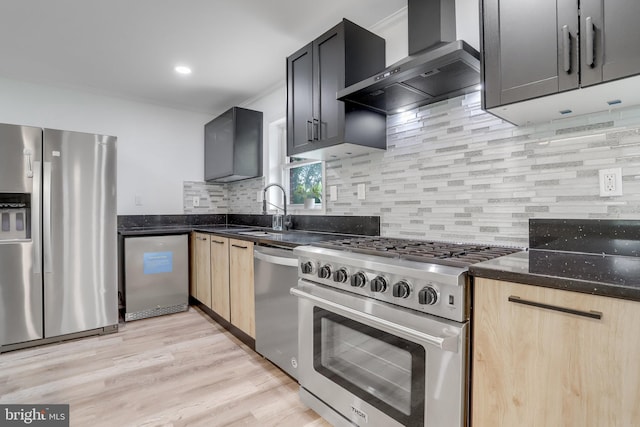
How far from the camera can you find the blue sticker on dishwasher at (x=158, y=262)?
10.4ft

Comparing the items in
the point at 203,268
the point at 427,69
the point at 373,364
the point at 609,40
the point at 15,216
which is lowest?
the point at 373,364

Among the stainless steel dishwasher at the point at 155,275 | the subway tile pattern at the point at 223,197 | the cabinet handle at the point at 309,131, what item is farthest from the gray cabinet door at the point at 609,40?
the stainless steel dishwasher at the point at 155,275

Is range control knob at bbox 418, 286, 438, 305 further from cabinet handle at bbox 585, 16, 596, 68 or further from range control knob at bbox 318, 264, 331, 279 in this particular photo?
cabinet handle at bbox 585, 16, 596, 68

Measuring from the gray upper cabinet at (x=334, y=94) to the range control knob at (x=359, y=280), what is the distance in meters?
0.91

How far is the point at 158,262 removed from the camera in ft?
10.6

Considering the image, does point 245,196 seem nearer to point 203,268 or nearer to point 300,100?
point 203,268

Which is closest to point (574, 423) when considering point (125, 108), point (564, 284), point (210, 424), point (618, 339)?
point (618, 339)

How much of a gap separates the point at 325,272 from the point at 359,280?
0.79 feet

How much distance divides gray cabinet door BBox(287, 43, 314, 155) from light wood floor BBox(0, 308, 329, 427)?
1.61 meters

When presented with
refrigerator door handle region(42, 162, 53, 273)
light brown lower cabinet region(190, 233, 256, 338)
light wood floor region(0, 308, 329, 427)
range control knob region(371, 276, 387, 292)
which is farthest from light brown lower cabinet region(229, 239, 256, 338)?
refrigerator door handle region(42, 162, 53, 273)

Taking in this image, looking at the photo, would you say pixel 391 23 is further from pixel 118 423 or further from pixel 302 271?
pixel 118 423

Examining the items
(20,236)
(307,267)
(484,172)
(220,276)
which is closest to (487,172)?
(484,172)

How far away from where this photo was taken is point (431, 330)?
117 cm

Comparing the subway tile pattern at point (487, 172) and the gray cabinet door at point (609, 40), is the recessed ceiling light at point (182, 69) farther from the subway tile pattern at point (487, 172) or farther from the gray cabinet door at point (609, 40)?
the gray cabinet door at point (609, 40)
